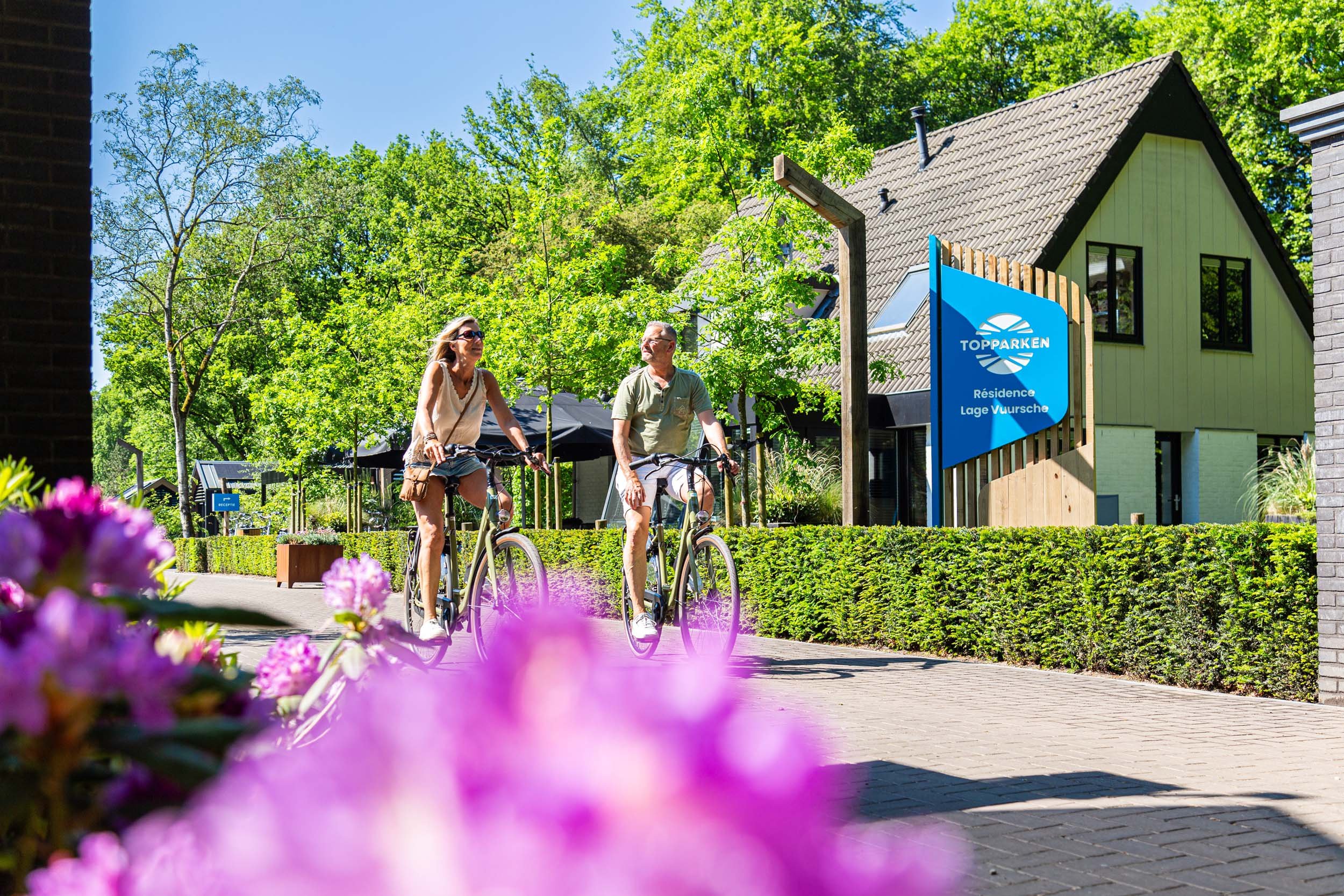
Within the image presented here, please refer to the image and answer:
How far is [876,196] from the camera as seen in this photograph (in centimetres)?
2838

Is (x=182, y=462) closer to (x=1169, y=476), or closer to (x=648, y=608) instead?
(x=1169, y=476)

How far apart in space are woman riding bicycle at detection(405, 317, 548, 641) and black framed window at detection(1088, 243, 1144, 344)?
17.0m

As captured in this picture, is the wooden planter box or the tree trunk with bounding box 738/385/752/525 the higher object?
the tree trunk with bounding box 738/385/752/525

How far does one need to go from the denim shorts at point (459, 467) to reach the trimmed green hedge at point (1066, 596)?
1107 mm

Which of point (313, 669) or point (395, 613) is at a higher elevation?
point (313, 669)

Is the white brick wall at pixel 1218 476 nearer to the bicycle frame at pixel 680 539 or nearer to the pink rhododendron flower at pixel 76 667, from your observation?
the bicycle frame at pixel 680 539

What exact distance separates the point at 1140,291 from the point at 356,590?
75.7ft

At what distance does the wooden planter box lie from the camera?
2358 centimetres

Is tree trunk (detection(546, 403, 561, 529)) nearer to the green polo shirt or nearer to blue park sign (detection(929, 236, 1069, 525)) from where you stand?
blue park sign (detection(929, 236, 1069, 525))

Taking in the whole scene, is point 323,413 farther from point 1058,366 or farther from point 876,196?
point 1058,366

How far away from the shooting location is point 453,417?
7.60 metres

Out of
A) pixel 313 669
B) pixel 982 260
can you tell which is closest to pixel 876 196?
pixel 982 260

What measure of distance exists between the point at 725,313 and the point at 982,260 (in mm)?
5289

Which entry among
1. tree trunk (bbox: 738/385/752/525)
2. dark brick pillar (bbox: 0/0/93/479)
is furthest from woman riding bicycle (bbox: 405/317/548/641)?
tree trunk (bbox: 738/385/752/525)
